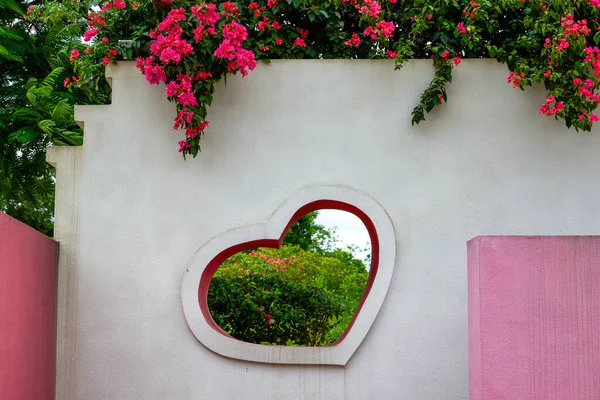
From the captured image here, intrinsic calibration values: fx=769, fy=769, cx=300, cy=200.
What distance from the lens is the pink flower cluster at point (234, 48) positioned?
4938 millimetres

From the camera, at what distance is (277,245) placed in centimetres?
522

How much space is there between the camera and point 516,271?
397 centimetres

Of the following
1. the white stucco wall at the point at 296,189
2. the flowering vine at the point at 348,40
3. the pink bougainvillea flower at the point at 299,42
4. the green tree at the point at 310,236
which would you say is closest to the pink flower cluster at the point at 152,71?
the flowering vine at the point at 348,40

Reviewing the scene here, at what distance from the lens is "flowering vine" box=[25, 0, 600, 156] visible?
197 inches

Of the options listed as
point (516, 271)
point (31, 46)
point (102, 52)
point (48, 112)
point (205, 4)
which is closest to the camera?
point (516, 271)

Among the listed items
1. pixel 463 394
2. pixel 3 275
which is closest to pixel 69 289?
pixel 3 275

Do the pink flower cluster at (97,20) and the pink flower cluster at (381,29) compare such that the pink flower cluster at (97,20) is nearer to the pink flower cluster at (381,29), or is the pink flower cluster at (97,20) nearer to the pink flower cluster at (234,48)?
the pink flower cluster at (234,48)

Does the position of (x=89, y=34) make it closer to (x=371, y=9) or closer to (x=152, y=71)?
(x=152, y=71)

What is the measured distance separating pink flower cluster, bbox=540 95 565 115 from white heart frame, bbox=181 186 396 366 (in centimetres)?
125

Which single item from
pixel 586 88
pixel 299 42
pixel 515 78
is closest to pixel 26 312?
pixel 299 42

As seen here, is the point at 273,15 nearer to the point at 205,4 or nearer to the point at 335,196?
the point at 205,4

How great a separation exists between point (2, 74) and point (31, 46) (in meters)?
0.70

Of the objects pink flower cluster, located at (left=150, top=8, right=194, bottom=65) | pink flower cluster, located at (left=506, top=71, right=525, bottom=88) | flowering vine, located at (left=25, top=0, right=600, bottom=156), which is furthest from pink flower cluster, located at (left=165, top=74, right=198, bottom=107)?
pink flower cluster, located at (left=506, top=71, right=525, bottom=88)

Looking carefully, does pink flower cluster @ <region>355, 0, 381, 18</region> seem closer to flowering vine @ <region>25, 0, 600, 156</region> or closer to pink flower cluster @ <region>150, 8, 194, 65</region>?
flowering vine @ <region>25, 0, 600, 156</region>
